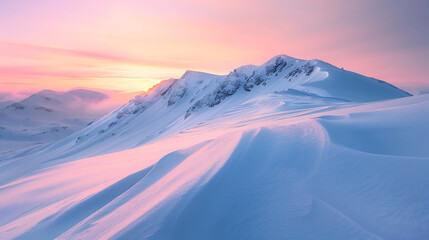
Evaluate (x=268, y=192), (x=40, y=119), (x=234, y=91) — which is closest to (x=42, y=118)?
(x=40, y=119)

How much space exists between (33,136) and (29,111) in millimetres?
70494

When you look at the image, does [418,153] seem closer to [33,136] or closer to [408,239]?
[408,239]

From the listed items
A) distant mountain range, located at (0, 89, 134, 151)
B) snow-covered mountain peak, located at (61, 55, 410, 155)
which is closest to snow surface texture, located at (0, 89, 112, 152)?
distant mountain range, located at (0, 89, 134, 151)

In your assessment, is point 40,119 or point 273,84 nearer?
point 273,84

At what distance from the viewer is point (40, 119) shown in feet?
408

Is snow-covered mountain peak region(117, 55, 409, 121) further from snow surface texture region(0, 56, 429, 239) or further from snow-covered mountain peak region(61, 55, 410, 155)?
snow surface texture region(0, 56, 429, 239)

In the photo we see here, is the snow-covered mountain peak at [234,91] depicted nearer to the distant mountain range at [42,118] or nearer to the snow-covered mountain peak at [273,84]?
the snow-covered mountain peak at [273,84]

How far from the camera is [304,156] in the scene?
10.2 ft

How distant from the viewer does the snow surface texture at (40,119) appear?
75887 millimetres

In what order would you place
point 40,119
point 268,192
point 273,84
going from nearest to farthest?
point 268,192 → point 273,84 → point 40,119

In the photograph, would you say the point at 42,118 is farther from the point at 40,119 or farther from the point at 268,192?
the point at 268,192

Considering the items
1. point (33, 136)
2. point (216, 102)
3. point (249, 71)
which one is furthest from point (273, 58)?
point (33, 136)

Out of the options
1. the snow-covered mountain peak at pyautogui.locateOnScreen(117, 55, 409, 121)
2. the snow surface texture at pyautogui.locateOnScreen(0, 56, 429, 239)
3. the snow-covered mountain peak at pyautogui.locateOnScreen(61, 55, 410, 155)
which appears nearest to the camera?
the snow surface texture at pyautogui.locateOnScreen(0, 56, 429, 239)

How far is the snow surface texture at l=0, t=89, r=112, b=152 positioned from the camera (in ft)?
249
